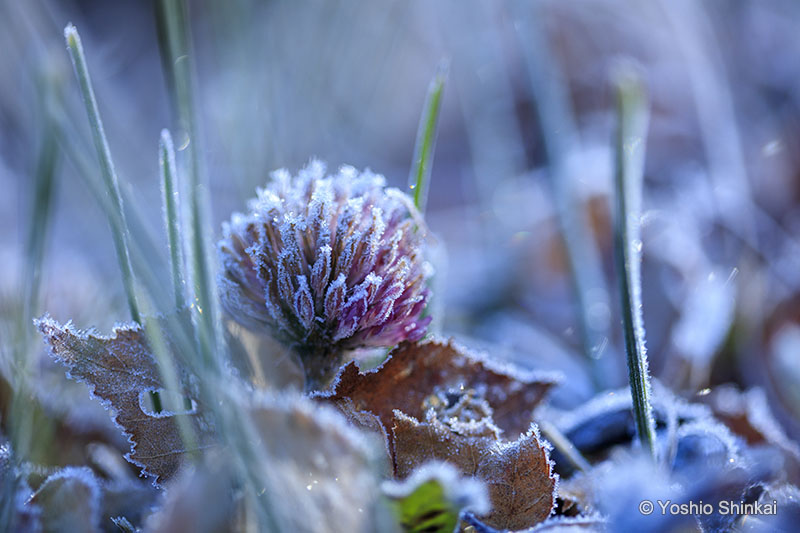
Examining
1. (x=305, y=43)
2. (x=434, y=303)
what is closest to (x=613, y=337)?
(x=434, y=303)

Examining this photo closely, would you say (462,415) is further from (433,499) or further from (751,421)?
(751,421)

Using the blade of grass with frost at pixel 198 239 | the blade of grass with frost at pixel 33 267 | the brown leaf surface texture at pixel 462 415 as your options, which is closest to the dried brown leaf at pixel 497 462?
the brown leaf surface texture at pixel 462 415

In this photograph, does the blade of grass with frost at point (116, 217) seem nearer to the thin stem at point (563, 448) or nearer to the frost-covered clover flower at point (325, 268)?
the frost-covered clover flower at point (325, 268)

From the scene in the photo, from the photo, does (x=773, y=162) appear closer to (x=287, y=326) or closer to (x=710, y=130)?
(x=710, y=130)

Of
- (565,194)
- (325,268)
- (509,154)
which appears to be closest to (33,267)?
(325,268)

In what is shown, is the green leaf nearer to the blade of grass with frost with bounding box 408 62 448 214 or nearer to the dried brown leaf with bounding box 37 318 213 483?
the dried brown leaf with bounding box 37 318 213 483

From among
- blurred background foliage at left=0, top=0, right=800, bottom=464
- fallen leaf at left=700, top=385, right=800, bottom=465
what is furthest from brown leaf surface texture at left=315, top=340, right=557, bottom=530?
fallen leaf at left=700, top=385, right=800, bottom=465
